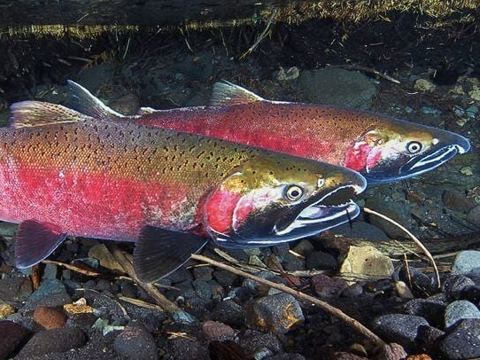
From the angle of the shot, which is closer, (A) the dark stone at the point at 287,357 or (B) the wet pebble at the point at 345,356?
(B) the wet pebble at the point at 345,356

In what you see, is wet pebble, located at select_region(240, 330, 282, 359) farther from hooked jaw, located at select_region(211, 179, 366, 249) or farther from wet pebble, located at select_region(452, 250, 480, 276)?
wet pebble, located at select_region(452, 250, 480, 276)

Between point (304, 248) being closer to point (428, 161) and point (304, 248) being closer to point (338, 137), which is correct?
point (338, 137)

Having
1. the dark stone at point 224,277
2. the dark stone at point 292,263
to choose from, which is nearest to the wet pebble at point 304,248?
the dark stone at point 292,263

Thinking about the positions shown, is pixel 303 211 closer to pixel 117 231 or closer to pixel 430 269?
pixel 117 231

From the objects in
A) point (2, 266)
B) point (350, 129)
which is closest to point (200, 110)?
point (350, 129)

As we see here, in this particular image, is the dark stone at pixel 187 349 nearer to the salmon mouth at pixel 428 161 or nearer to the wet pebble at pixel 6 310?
the wet pebble at pixel 6 310

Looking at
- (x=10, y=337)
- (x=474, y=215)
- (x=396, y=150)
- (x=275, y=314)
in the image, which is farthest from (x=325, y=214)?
(x=474, y=215)
